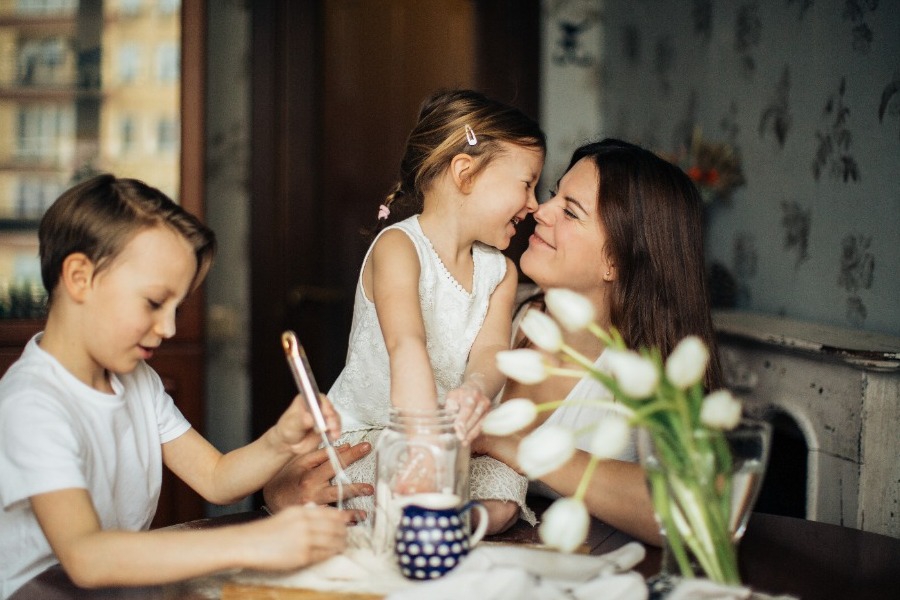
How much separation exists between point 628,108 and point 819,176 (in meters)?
1.32

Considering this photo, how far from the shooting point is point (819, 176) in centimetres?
241

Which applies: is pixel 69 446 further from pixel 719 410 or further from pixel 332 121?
pixel 332 121

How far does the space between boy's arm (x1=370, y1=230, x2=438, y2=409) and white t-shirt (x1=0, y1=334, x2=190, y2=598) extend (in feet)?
1.09

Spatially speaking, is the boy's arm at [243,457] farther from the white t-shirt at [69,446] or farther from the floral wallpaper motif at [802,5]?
the floral wallpaper motif at [802,5]

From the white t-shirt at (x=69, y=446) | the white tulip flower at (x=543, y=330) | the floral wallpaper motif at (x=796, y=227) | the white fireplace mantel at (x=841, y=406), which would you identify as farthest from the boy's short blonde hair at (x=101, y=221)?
the floral wallpaper motif at (x=796, y=227)

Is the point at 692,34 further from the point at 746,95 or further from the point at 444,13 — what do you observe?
the point at 444,13

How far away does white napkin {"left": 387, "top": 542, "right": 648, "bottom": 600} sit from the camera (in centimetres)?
92

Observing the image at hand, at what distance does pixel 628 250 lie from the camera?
5.64 feet

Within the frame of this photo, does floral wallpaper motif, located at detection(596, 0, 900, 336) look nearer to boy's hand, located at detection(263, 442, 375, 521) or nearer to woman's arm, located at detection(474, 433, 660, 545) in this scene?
woman's arm, located at detection(474, 433, 660, 545)

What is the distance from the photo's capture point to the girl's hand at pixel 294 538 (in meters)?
0.99

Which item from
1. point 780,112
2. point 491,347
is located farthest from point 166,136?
point 780,112

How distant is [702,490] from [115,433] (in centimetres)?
78

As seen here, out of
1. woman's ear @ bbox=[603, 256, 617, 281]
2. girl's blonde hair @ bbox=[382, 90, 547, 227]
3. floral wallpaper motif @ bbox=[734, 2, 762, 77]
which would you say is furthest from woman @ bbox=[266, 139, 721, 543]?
floral wallpaper motif @ bbox=[734, 2, 762, 77]

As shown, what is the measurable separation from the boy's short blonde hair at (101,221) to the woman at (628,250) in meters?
0.77
